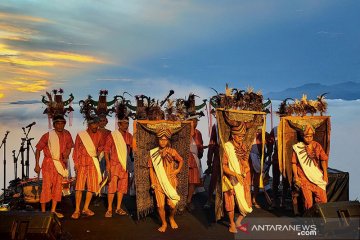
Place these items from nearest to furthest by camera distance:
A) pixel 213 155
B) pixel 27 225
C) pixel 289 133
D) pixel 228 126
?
pixel 27 225, pixel 228 126, pixel 289 133, pixel 213 155

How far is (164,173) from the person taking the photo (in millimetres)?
6016

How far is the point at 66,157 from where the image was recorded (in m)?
6.72

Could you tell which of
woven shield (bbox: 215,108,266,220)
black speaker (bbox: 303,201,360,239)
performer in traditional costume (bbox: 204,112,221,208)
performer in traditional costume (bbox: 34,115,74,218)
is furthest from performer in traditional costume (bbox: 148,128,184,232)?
black speaker (bbox: 303,201,360,239)

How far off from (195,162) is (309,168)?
1911 millimetres

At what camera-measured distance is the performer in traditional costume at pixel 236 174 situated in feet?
19.3

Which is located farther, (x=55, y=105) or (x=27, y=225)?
(x=55, y=105)

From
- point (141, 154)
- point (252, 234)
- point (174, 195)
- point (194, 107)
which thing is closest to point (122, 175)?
point (141, 154)

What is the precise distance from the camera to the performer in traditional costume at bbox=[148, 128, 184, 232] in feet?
19.6

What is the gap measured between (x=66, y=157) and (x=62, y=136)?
0.35 meters

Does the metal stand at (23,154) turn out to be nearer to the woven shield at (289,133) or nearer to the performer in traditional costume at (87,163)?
the performer in traditional costume at (87,163)

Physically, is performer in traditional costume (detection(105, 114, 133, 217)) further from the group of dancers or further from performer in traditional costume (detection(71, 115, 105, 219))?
performer in traditional costume (detection(71, 115, 105, 219))

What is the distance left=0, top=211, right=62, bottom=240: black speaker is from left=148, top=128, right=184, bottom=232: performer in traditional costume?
5.01 feet

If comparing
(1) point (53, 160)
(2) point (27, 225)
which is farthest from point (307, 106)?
(2) point (27, 225)

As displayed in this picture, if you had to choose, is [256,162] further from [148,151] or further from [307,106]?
[148,151]
